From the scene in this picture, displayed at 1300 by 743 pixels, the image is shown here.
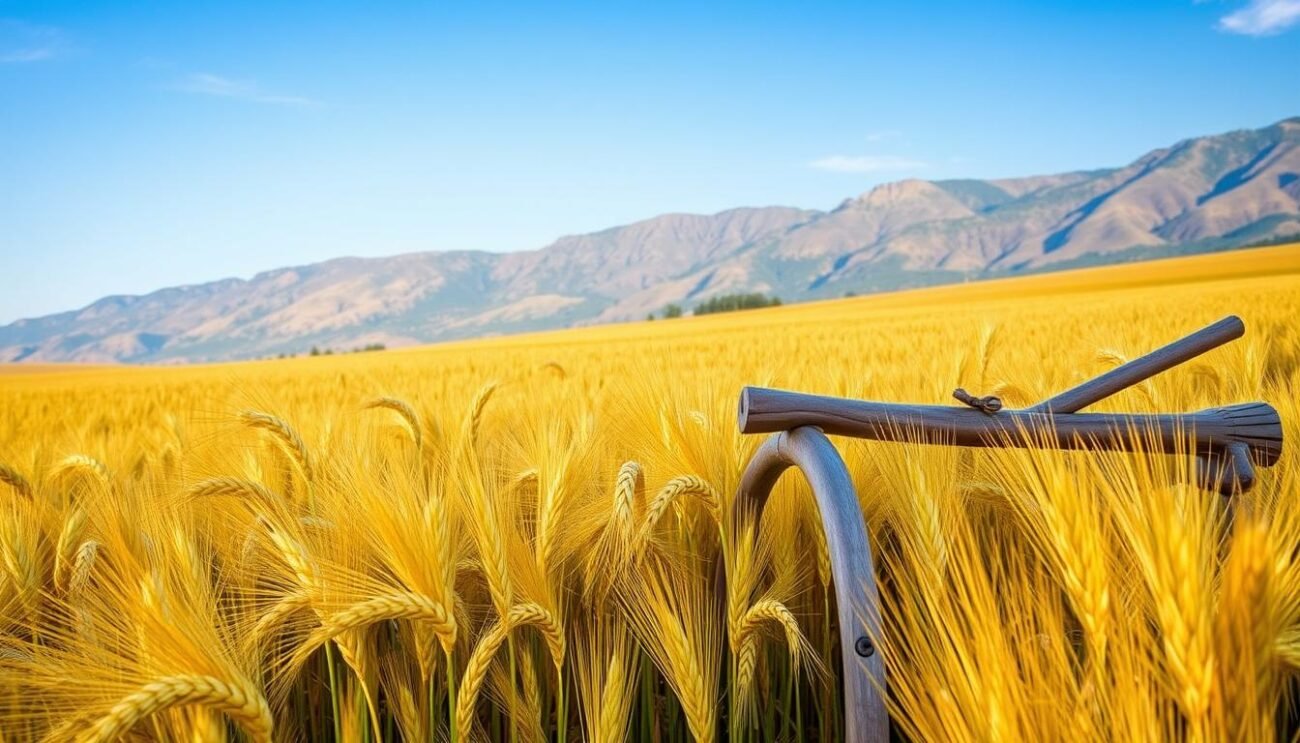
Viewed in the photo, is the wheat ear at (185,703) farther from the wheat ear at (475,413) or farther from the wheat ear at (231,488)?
the wheat ear at (475,413)

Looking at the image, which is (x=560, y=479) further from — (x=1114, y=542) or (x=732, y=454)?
(x=1114, y=542)

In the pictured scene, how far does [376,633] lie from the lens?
5.07ft

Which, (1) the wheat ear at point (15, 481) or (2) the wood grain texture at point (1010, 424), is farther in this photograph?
(1) the wheat ear at point (15, 481)

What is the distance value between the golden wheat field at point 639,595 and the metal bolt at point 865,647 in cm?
3

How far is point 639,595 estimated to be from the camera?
1.40 metres

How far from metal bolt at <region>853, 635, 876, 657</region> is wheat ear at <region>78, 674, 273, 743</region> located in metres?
0.76

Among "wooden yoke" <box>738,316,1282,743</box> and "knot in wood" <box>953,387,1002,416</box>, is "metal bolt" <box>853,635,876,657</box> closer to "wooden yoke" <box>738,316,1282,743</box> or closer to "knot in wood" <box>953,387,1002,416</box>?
"wooden yoke" <box>738,316,1282,743</box>

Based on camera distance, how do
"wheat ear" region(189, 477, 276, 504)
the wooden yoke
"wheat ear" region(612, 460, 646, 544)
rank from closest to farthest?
the wooden yoke < "wheat ear" region(612, 460, 646, 544) < "wheat ear" region(189, 477, 276, 504)

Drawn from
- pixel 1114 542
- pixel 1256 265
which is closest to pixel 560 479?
pixel 1114 542

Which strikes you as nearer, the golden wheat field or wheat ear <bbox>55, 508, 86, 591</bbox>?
the golden wheat field

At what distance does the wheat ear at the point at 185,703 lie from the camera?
776mm

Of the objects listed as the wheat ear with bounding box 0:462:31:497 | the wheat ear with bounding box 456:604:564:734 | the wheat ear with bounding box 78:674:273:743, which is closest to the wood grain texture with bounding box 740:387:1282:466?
the wheat ear with bounding box 456:604:564:734

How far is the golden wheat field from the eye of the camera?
0.70 meters

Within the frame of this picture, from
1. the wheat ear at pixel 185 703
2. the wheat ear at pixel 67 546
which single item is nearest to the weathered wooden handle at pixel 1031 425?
the wheat ear at pixel 185 703
